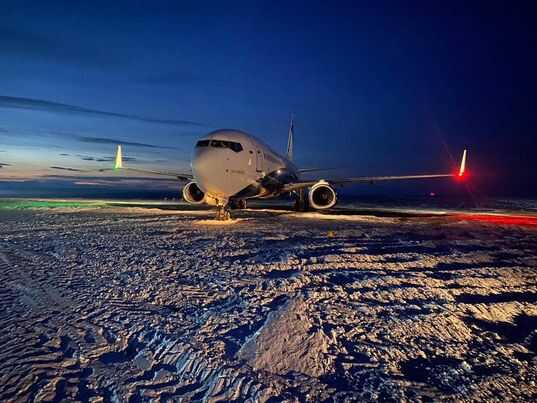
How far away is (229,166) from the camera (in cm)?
1267

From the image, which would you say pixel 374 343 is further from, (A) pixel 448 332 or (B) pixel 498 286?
(B) pixel 498 286

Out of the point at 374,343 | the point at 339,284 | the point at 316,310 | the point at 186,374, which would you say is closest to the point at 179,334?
the point at 186,374

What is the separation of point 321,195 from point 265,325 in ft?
46.8

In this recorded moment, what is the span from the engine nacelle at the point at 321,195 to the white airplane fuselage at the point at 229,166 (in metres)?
3.00

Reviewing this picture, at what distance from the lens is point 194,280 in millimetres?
5125

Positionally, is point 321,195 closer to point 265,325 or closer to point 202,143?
point 202,143

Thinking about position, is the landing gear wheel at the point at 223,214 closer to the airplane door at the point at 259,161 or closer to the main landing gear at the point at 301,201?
the airplane door at the point at 259,161

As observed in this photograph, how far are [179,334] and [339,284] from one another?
2590 millimetres

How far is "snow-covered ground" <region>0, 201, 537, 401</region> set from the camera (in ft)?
8.29

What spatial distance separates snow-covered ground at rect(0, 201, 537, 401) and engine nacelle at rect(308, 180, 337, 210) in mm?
9981

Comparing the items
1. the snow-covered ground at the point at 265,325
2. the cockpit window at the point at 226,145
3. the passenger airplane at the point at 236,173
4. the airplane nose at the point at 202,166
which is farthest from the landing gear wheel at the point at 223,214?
the snow-covered ground at the point at 265,325

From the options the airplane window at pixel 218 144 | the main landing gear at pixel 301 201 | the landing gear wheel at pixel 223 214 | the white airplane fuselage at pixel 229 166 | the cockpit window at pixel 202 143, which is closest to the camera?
the white airplane fuselage at pixel 229 166

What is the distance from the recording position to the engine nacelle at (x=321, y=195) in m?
17.2

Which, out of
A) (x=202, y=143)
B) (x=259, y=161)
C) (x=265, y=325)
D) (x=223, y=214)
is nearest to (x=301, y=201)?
(x=259, y=161)
